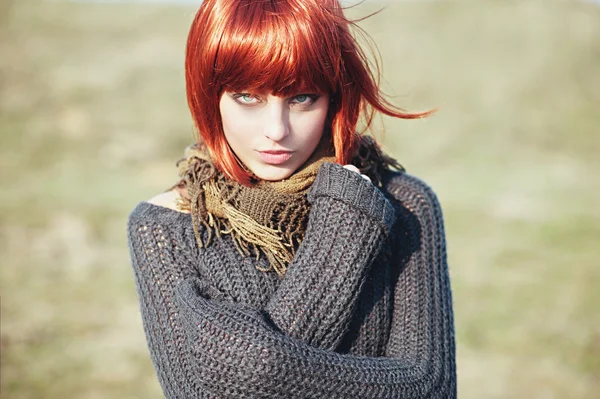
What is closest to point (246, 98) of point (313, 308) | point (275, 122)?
point (275, 122)

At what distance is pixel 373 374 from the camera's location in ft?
5.55

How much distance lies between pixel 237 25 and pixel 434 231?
3.21ft

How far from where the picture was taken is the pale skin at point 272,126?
176 centimetres

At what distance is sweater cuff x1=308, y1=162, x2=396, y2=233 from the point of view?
5.81 ft

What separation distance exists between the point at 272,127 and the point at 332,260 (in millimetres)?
428

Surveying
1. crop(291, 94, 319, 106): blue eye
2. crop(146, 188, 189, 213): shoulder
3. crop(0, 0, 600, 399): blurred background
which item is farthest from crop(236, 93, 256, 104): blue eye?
crop(0, 0, 600, 399): blurred background

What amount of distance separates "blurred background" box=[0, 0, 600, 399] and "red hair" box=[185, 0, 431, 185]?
0.52 m

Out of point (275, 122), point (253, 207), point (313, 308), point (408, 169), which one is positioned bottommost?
point (313, 308)

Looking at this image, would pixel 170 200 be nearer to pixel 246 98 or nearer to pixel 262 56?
pixel 246 98

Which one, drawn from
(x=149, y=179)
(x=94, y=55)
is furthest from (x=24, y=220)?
(x=94, y=55)

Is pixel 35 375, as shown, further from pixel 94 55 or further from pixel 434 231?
pixel 94 55

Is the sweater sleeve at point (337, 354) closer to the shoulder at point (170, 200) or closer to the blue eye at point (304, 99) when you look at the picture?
the shoulder at point (170, 200)

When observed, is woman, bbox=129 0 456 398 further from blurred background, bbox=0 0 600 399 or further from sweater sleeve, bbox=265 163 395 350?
blurred background, bbox=0 0 600 399

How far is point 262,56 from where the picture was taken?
1.67 meters
